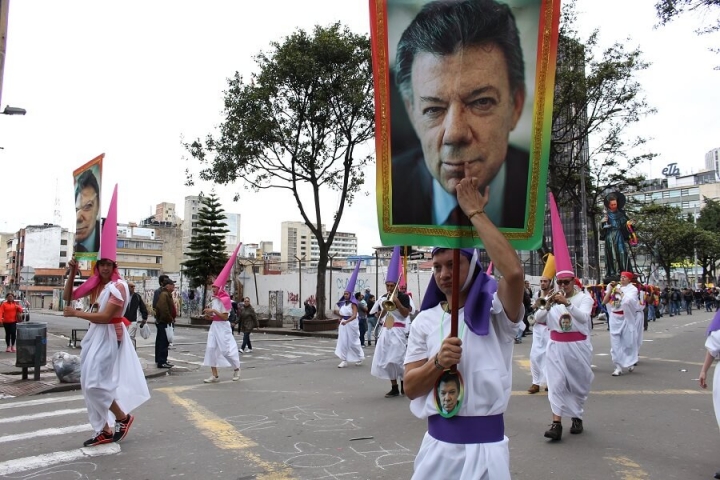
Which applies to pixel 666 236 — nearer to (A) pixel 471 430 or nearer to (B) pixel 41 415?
(B) pixel 41 415

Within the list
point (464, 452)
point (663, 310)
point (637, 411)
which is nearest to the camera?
point (464, 452)

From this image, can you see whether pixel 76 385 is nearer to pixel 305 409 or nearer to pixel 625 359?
pixel 305 409

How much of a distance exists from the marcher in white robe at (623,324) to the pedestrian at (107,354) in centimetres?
934

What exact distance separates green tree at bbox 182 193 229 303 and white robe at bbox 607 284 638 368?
30894 mm

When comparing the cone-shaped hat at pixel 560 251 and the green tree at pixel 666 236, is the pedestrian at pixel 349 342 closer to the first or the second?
the cone-shaped hat at pixel 560 251

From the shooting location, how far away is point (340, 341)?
13453 mm

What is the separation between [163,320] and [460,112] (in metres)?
12.2

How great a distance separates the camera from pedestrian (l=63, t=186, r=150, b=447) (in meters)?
6.15

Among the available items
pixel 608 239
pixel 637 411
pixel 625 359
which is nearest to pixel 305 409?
pixel 637 411

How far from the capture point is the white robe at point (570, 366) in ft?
21.6

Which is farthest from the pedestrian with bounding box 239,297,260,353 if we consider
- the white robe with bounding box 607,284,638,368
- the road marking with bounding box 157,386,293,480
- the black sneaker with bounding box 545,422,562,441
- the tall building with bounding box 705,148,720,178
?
the tall building with bounding box 705,148,720,178

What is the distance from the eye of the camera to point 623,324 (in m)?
12.0

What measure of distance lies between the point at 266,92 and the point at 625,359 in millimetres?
17875

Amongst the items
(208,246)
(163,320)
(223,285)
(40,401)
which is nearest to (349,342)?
(223,285)
